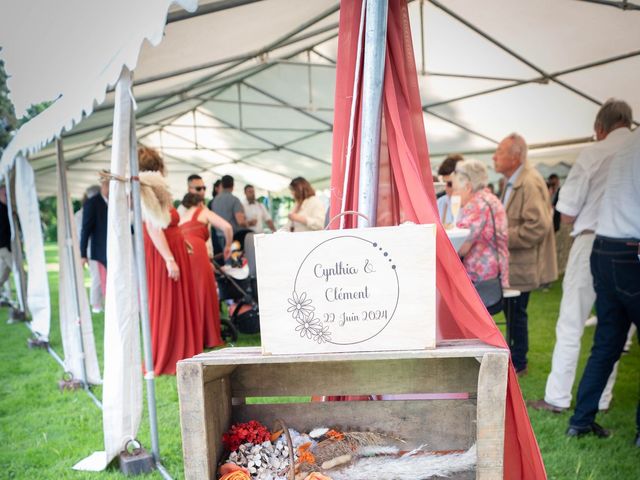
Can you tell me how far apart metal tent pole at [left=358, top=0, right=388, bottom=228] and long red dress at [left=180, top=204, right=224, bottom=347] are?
10.9ft

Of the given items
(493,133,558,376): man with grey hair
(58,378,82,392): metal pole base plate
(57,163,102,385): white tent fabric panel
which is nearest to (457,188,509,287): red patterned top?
(493,133,558,376): man with grey hair

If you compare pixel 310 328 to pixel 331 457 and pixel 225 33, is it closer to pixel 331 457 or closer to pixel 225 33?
pixel 331 457

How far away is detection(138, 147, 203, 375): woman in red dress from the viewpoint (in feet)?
12.3

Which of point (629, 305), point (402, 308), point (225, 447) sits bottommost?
point (225, 447)

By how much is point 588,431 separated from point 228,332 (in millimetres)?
3533

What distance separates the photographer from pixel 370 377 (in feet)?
4.50

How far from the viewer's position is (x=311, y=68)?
5875 mm

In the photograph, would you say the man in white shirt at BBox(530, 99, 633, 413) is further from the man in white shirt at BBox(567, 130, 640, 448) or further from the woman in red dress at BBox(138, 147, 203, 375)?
the woman in red dress at BBox(138, 147, 203, 375)

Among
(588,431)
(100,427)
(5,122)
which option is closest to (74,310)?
(100,427)

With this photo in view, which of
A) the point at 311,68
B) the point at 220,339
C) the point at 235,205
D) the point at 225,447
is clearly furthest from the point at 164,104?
the point at 225,447

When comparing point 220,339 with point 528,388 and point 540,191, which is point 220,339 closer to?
point 528,388

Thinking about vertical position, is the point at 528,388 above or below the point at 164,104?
below

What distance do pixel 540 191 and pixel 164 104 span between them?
4745 millimetres

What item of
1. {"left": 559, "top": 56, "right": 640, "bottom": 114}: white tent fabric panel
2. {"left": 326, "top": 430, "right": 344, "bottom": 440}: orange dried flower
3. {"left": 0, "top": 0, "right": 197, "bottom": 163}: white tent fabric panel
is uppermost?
{"left": 559, "top": 56, "right": 640, "bottom": 114}: white tent fabric panel
